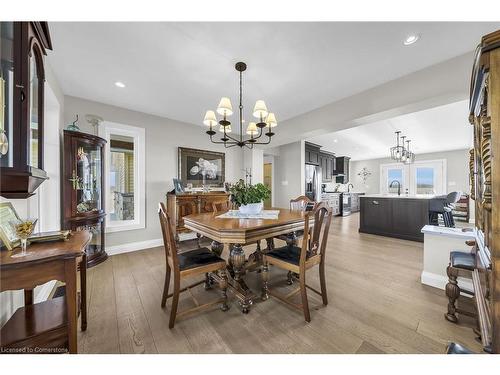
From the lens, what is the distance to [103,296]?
1956 mm

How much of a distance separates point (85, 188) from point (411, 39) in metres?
4.13

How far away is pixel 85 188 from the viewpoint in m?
2.73

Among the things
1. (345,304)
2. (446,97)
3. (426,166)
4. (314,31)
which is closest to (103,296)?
(345,304)

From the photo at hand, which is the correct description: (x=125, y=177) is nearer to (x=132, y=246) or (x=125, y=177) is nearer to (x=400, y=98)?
(x=132, y=246)

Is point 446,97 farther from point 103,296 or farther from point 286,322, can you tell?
point 103,296

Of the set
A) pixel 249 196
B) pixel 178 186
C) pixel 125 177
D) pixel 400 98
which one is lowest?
pixel 249 196

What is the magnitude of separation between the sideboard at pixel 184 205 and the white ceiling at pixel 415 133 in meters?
3.55

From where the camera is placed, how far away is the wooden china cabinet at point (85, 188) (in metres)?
2.50

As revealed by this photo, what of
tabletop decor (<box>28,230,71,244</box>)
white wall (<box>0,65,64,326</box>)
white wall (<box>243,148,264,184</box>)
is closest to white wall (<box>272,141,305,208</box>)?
white wall (<box>243,148,264,184</box>)

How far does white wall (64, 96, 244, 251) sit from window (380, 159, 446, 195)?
325 inches

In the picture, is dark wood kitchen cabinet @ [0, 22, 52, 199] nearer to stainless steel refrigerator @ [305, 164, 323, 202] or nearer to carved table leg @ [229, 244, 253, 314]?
carved table leg @ [229, 244, 253, 314]

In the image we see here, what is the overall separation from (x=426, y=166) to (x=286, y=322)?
9.33 m

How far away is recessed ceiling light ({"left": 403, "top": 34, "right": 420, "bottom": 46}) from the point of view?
174 cm

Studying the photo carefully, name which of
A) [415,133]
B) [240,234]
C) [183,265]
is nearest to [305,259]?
[240,234]
